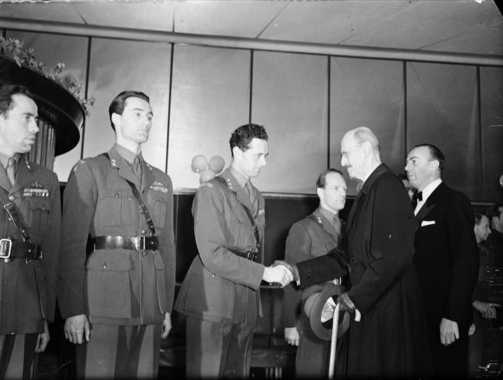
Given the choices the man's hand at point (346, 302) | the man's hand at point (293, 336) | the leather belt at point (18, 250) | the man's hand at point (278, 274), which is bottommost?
the man's hand at point (293, 336)

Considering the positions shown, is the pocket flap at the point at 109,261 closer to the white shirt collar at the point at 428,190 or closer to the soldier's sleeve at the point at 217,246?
the soldier's sleeve at the point at 217,246

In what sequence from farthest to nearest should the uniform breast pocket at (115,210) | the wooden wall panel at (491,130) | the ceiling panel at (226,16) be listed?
the wooden wall panel at (491,130) → the ceiling panel at (226,16) → the uniform breast pocket at (115,210)

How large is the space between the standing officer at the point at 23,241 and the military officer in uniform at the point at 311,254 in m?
1.59

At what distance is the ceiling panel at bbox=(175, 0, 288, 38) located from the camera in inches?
222

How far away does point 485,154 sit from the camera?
688 centimetres

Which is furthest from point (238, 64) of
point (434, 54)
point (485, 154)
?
point (485, 154)

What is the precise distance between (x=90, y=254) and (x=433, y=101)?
5.85 m

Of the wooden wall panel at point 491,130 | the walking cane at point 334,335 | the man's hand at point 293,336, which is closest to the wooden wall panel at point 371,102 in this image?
the wooden wall panel at point 491,130

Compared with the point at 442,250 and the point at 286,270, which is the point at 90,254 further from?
the point at 442,250

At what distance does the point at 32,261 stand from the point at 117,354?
1.93 ft

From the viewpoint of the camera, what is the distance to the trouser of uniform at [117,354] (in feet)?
7.61

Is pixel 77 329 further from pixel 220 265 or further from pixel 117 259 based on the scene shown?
pixel 220 265

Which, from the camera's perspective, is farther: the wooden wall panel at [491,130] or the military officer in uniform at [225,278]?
the wooden wall panel at [491,130]

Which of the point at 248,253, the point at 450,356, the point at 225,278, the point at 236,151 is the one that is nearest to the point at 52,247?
the point at 225,278
